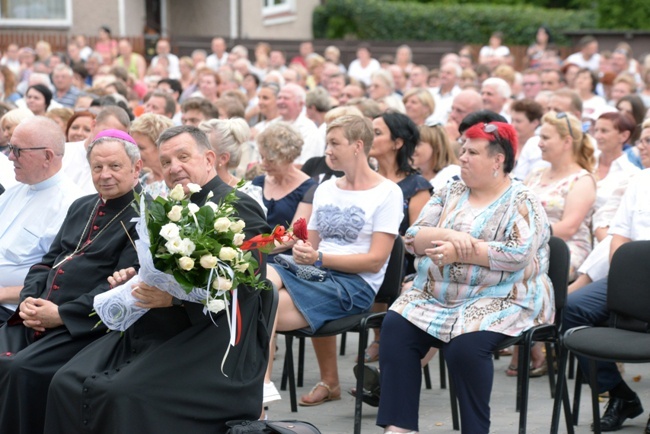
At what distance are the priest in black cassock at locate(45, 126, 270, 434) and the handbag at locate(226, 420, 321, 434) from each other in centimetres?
9

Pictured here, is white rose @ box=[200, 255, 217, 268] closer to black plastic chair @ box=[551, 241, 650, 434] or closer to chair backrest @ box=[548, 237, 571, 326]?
black plastic chair @ box=[551, 241, 650, 434]

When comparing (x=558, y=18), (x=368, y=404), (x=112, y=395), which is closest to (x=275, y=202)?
(x=368, y=404)

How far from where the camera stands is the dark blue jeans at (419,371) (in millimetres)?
5137

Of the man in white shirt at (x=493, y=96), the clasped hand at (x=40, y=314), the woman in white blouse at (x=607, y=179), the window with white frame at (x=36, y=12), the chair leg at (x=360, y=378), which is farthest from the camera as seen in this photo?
the window with white frame at (x=36, y=12)

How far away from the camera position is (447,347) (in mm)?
5250

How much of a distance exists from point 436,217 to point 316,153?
374 cm

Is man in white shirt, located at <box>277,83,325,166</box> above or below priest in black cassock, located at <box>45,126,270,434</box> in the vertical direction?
above

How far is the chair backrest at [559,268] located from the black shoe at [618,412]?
2.08 ft

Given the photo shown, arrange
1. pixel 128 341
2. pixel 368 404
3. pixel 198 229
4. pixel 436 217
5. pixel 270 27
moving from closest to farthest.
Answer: pixel 198 229, pixel 128 341, pixel 436 217, pixel 368 404, pixel 270 27

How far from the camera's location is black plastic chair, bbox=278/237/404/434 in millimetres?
5688

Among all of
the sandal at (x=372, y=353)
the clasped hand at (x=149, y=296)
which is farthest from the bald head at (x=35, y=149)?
the sandal at (x=372, y=353)

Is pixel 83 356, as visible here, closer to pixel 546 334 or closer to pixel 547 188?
pixel 546 334

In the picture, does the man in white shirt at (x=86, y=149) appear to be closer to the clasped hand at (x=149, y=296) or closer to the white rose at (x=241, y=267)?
the clasped hand at (x=149, y=296)

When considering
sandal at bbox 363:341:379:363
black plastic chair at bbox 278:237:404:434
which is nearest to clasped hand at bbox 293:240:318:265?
black plastic chair at bbox 278:237:404:434
